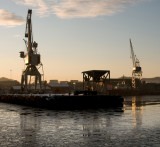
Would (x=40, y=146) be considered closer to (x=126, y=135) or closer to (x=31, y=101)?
(x=126, y=135)

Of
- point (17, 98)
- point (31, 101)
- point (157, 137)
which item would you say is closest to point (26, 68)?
Answer: point (17, 98)

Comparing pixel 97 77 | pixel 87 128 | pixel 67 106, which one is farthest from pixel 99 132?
pixel 97 77

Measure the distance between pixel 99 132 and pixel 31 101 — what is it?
51961mm

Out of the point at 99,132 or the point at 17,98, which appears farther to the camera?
the point at 17,98

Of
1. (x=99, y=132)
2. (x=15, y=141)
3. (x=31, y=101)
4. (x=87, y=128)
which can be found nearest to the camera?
(x=15, y=141)

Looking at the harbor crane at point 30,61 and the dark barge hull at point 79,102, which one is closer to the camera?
the dark barge hull at point 79,102

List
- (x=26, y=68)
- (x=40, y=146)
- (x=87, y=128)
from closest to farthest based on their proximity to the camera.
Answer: (x=40, y=146) → (x=87, y=128) → (x=26, y=68)

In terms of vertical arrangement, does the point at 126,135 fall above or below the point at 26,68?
below

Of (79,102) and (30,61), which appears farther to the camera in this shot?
(30,61)

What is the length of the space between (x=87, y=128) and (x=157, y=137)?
821 cm

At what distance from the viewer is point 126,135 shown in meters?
25.0

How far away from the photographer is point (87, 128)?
97.6 feet

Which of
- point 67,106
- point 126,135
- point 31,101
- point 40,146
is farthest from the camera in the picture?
point 31,101

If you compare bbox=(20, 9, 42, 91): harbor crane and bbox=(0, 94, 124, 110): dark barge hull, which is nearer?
bbox=(0, 94, 124, 110): dark barge hull
